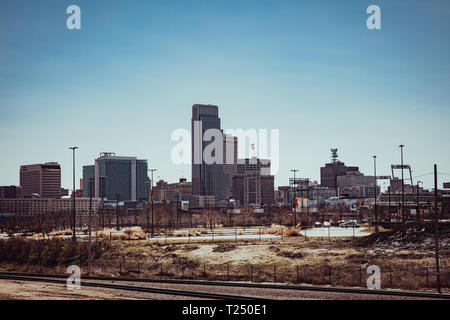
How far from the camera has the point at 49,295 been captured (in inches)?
1356

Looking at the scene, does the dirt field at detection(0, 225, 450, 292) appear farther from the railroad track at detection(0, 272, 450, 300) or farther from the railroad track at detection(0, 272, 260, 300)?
the railroad track at detection(0, 272, 260, 300)

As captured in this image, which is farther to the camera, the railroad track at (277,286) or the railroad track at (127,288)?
the railroad track at (127,288)

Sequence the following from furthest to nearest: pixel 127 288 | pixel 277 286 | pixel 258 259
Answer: pixel 258 259 < pixel 277 286 < pixel 127 288

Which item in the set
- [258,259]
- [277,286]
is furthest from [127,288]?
[258,259]

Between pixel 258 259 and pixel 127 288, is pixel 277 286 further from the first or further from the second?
pixel 258 259

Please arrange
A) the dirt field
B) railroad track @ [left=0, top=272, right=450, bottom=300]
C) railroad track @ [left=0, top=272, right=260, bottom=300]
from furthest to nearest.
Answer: the dirt field, railroad track @ [left=0, top=272, right=260, bottom=300], railroad track @ [left=0, top=272, right=450, bottom=300]

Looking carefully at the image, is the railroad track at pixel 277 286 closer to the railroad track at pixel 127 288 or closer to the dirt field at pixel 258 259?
the railroad track at pixel 127 288

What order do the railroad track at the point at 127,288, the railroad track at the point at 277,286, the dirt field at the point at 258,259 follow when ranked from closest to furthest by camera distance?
the railroad track at the point at 277,286 < the railroad track at the point at 127,288 < the dirt field at the point at 258,259

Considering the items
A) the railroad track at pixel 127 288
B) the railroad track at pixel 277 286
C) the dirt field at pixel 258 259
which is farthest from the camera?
the dirt field at pixel 258 259

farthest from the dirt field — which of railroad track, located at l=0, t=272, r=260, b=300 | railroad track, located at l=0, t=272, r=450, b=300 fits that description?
railroad track, located at l=0, t=272, r=260, b=300

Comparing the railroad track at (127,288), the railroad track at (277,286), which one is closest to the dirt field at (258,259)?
the railroad track at (277,286)
